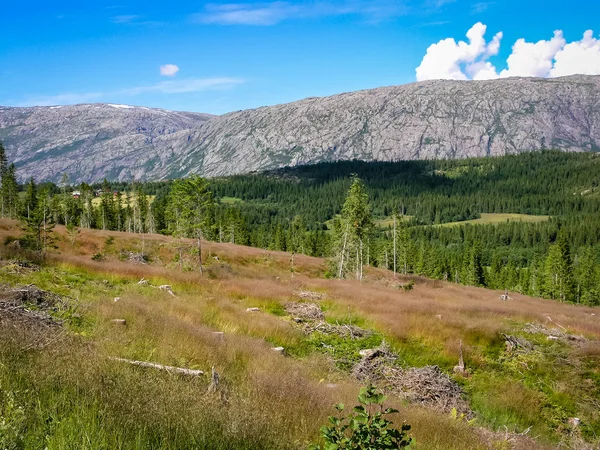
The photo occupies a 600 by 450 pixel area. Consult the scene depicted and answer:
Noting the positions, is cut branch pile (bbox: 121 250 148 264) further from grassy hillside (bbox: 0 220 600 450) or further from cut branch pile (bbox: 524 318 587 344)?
cut branch pile (bbox: 524 318 587 344)

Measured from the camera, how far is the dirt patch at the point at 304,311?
46.9ft

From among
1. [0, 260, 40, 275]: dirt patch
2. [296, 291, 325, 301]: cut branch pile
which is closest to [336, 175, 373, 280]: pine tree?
[296, 291, 325, 301]: cut branch pile

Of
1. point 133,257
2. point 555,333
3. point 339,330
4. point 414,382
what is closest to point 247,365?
point 414,382

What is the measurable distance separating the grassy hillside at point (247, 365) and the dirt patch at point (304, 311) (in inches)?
16.5

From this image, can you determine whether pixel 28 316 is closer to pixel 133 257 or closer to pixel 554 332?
pixel 554 332

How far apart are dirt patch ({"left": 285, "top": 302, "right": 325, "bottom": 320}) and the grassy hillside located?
42 centimetres

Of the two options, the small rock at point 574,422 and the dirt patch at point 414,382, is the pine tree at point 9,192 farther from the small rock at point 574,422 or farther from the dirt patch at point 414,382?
the small rock at point 574,422

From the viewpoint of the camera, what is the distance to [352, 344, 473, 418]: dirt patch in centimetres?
852

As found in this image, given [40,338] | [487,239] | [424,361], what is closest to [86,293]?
[40,338]

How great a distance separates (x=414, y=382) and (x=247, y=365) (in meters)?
4.52

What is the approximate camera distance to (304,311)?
14.9 m

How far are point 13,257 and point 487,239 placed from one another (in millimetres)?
182210

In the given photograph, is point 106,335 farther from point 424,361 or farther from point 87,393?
point 424,361

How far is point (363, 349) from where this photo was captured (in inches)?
440
